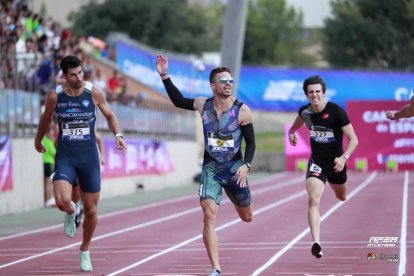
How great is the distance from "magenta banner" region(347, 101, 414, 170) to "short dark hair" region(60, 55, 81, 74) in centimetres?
3696

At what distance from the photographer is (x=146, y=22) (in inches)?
3204

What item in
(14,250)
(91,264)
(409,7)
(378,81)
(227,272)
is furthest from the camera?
(378,81)

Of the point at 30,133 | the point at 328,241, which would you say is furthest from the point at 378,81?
the point at 328,241

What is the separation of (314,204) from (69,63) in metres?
3.35

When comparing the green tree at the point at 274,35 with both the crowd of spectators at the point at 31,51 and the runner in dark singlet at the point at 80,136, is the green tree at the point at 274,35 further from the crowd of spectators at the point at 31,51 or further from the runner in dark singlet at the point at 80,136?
the runner in dark singlet at the point at 80,136

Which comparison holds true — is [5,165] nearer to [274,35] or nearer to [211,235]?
[211,235]

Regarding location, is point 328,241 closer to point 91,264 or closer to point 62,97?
point 91,264

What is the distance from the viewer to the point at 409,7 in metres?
21.8

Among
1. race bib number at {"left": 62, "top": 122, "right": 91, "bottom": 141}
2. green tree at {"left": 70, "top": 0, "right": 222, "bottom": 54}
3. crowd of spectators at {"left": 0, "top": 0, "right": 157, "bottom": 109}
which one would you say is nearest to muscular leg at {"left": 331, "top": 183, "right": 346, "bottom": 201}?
race bib number at {"left": 62, "top": 122, "right": 91, "bottom": 141}

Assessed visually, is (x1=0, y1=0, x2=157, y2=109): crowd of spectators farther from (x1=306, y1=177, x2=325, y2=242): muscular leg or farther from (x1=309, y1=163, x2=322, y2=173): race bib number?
(x1=306, y1=177, x2=325, y2=242): muscular leg

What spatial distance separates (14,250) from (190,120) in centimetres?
2937

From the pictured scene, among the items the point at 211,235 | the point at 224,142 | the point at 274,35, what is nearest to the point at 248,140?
the point at 224,142

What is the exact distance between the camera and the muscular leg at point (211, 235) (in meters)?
12.0

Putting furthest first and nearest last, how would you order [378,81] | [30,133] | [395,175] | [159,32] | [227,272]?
[159,32] → [378,81] → [395,175] → [30,133] → [227,272]
